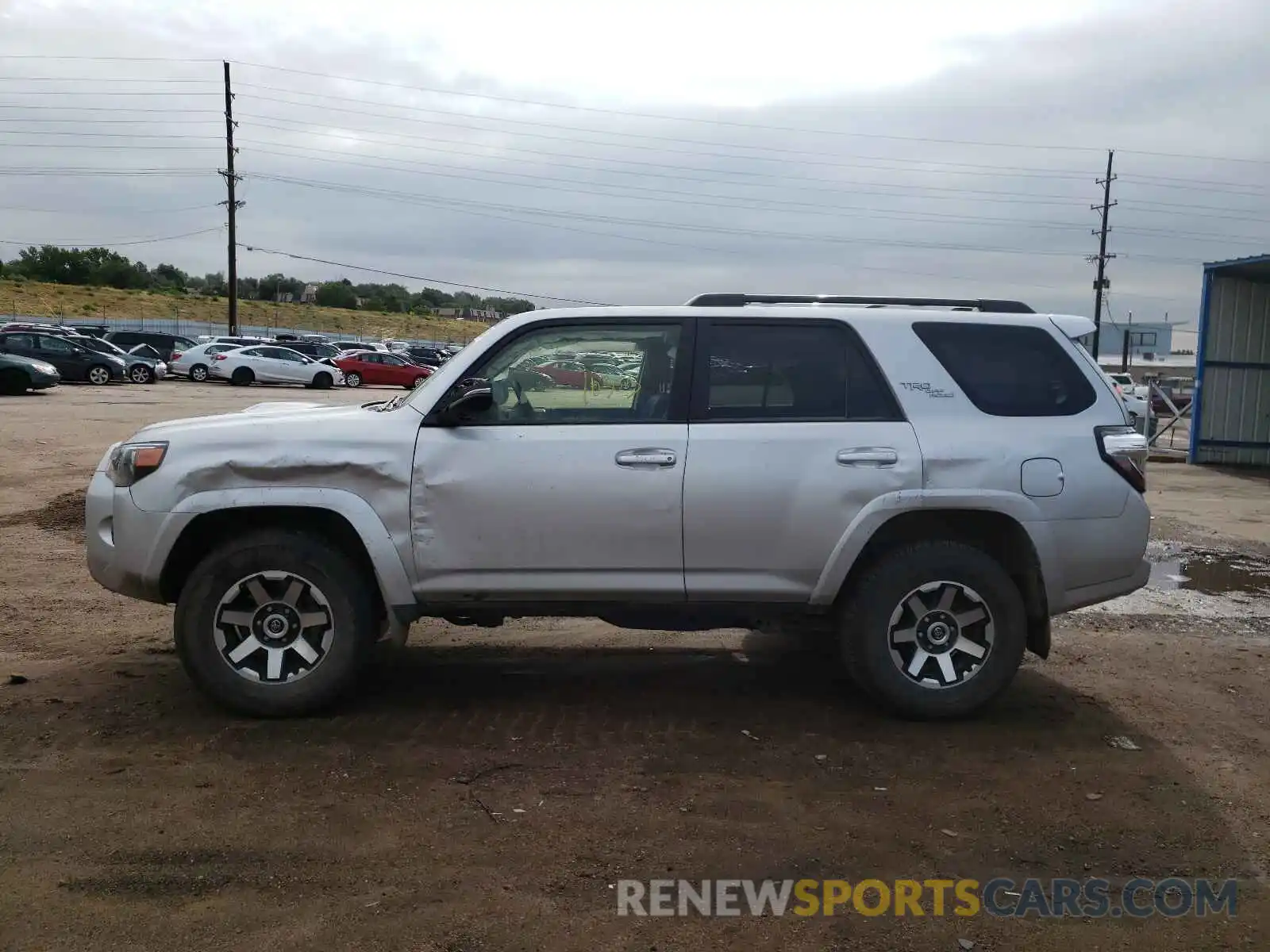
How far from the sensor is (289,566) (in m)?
5.18

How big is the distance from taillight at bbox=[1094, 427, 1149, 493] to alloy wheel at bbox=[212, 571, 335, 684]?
368 cm

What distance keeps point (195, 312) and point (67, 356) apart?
55040 millimetres

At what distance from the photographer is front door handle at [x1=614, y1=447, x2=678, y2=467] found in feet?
17.0

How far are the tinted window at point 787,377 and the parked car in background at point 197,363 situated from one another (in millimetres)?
35849

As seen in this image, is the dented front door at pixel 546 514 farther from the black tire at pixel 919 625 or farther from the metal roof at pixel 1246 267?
the metal roof at pixel 1246 267

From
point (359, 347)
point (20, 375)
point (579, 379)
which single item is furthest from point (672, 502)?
point (359, 347)

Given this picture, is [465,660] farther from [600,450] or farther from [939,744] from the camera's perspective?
[939,744]

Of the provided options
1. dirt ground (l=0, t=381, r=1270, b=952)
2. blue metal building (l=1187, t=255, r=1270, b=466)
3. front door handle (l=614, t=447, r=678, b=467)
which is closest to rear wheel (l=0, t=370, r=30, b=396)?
dirt ground (l=0, t=381, r=1270, b=952)

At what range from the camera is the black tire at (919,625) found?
17.4ft

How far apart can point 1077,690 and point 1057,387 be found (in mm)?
1717

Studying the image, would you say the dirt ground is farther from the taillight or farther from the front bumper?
the taillight

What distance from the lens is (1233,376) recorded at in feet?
65.9

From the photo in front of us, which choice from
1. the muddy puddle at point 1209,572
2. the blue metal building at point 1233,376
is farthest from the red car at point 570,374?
the blue metal building at point 1233,376

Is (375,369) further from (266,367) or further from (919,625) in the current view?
(919,625)
